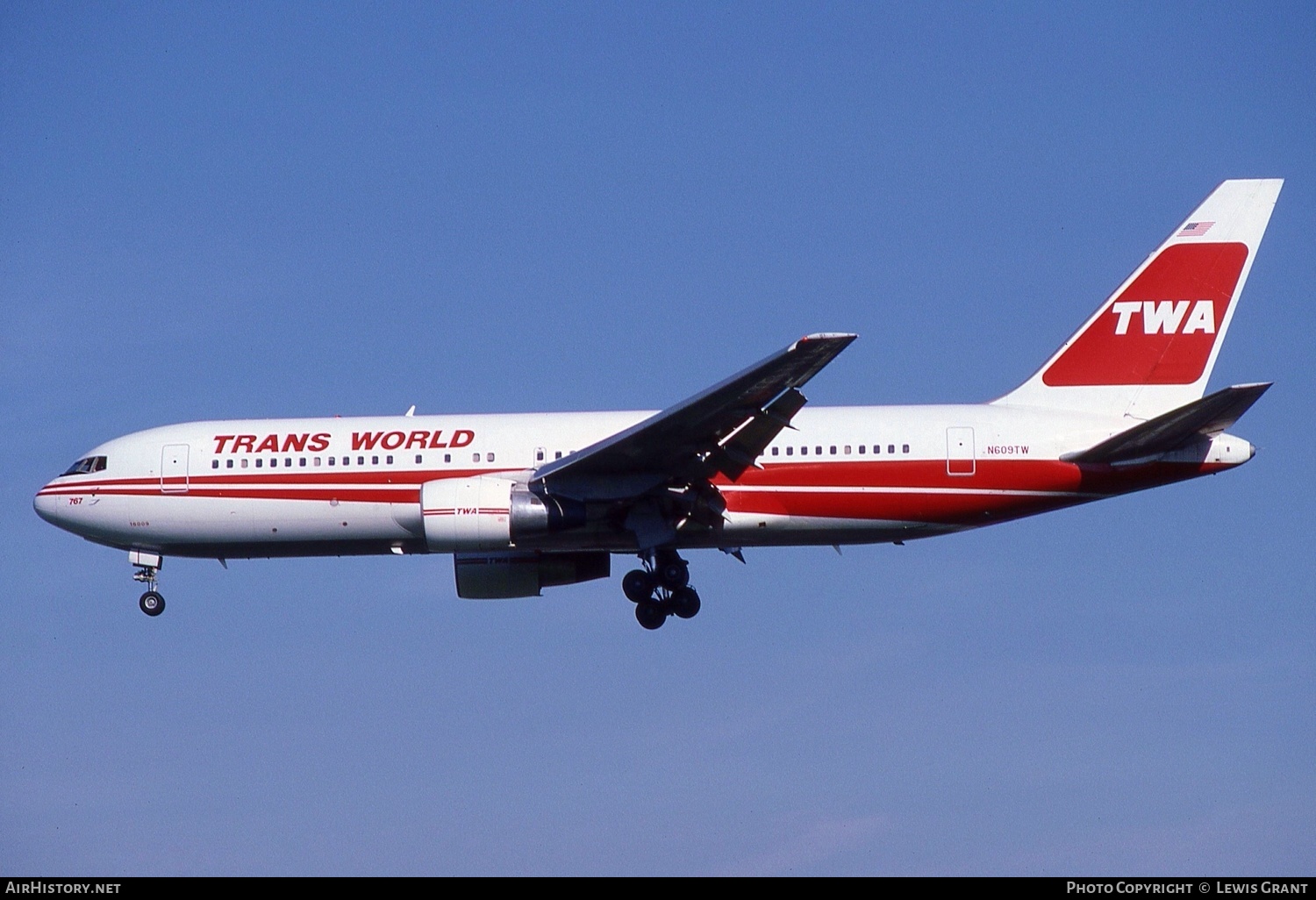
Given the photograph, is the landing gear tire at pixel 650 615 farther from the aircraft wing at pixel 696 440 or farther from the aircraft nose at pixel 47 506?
the aircraft nose at pixel 47 506

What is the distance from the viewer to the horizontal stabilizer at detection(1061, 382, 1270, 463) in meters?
25.2

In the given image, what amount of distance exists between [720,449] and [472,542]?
14.4 feet

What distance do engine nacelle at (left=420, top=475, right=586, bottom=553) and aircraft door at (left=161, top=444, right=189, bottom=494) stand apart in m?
5.23

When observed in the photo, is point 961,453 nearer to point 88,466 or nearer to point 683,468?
point 683,468

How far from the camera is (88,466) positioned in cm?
3142

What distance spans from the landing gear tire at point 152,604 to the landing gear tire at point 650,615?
355 inches

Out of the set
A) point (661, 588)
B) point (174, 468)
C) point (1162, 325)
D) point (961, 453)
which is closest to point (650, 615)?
point (661, 588)

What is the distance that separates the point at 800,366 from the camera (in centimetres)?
2516

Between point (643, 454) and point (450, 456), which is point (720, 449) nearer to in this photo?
point (643, 454)

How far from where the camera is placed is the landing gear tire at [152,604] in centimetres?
3114

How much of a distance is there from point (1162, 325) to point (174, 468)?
18.1 metres

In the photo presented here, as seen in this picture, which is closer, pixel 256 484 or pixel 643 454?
pixel 643 454
